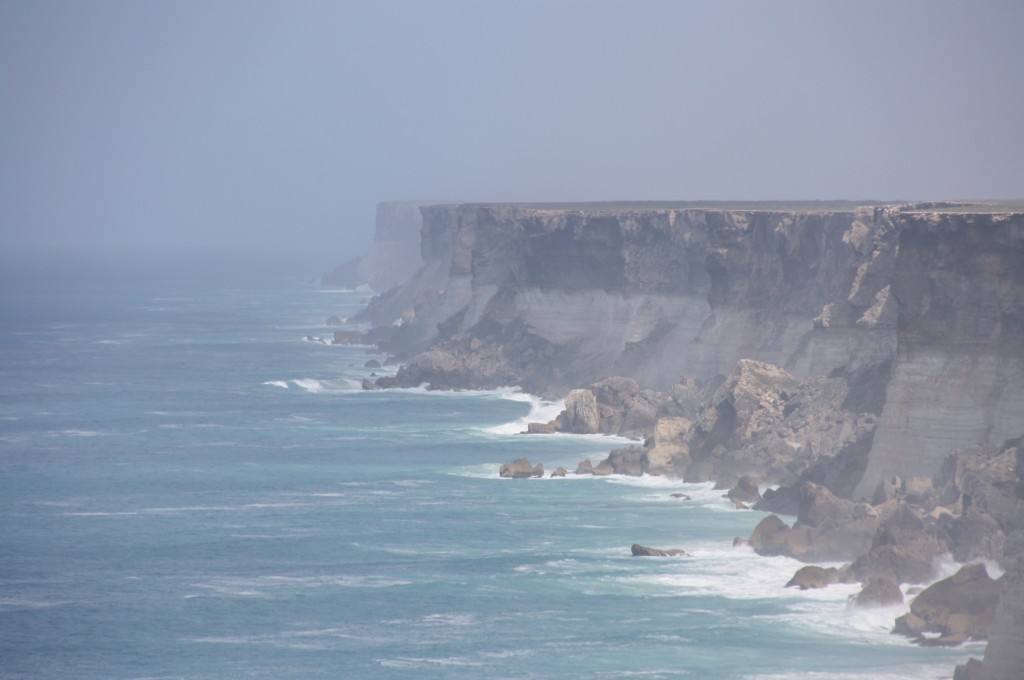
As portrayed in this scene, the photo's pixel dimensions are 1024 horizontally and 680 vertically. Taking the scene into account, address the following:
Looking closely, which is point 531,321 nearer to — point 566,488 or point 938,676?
point 566,488

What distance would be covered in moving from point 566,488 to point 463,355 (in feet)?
115

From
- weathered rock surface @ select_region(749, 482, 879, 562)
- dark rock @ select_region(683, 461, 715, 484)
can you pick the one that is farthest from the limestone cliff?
weathered rock surface @ select_region(749, 482, 879, 562)

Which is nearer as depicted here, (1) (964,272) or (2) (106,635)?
(2) (106,635)

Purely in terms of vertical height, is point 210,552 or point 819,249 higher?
point 819,249

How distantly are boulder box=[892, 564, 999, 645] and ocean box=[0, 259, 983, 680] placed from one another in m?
0.57

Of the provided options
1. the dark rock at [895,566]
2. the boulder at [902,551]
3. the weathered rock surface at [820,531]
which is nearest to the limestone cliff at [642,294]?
the weathered rock surface at [820,531]

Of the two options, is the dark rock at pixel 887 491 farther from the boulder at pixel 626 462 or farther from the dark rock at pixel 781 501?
the boulder at pixel 626 462

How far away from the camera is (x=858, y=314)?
2347 inches

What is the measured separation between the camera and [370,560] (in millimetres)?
46719

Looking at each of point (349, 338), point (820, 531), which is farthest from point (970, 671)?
point (349, 338)

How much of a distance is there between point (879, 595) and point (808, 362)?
29020mm

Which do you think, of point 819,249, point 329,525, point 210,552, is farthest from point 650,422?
point 210,552

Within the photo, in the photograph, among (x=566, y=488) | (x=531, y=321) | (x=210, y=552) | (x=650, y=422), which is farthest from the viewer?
(x=531, y=321)

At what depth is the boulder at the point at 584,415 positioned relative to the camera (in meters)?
71.6
